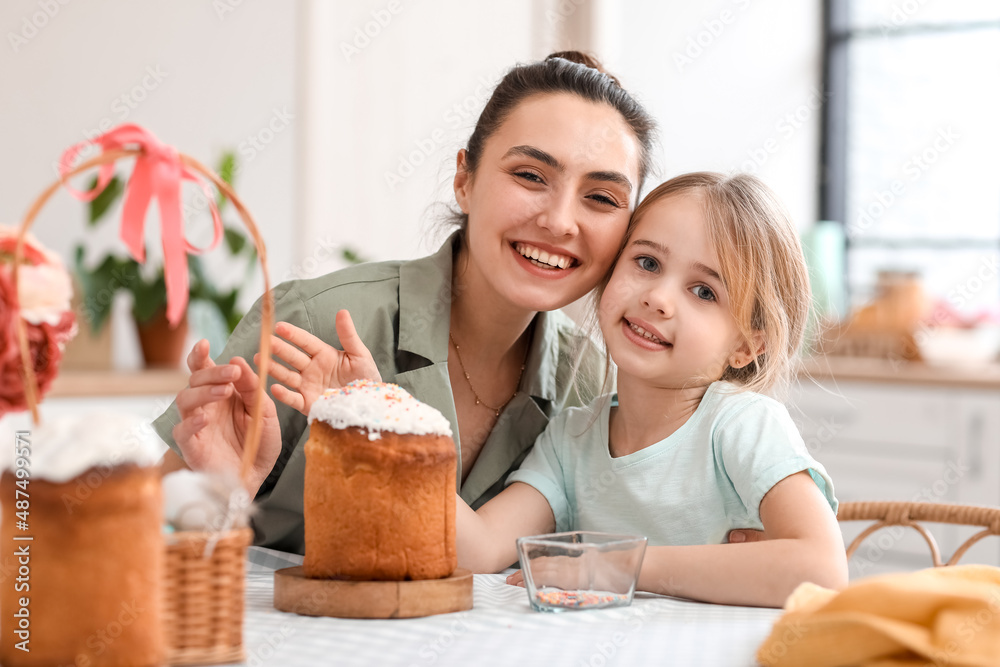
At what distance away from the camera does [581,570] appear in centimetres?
92

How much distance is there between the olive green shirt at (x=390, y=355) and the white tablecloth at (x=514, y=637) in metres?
0.50

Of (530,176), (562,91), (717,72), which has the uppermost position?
(717,72)

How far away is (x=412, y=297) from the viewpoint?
1.50 metres

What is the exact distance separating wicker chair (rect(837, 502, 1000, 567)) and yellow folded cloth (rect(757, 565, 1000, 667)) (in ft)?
2.18

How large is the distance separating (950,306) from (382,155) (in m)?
2.23

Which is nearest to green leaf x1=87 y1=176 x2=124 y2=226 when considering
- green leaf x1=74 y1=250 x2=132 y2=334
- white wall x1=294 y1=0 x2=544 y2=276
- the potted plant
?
the potted plant

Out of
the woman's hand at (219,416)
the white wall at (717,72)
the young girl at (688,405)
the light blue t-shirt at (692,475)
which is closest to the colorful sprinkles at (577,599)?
the young girl at (688,405)

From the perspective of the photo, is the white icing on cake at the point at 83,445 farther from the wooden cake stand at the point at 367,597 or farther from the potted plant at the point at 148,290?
the potted plant at the point at 148,290

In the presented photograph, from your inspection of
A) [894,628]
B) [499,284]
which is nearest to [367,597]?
[894,628]

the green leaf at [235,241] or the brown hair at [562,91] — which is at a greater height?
the brown hair at [562,91]

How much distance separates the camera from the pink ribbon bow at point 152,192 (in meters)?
0.67

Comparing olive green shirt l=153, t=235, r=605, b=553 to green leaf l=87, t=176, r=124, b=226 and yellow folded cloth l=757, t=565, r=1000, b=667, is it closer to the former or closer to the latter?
yellow folded cloth l=757, t=565, r=1000, b=667

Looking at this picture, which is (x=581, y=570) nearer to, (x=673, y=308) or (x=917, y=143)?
(x=673, y=308)

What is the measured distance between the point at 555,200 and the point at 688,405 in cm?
35
